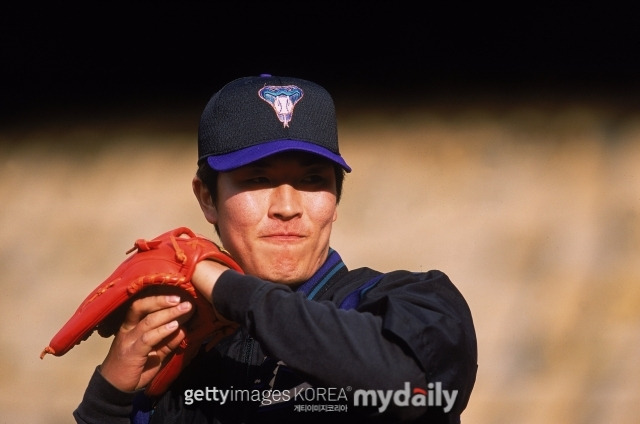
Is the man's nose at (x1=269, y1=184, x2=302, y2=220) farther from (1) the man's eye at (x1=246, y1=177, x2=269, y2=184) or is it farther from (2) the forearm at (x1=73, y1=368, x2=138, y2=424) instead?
(2) the forearm at (x1=73, y1=368, x2=138, y2=424)

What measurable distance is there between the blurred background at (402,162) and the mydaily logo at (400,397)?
1329 mm

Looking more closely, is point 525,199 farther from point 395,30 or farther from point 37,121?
point 37,121

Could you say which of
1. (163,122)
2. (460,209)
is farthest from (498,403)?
(163,122)

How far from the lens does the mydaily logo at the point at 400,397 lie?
142 cm

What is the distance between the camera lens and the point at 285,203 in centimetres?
176

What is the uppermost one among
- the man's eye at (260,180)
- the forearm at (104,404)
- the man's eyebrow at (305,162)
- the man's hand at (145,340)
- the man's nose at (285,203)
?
the man's eyebrow at (305,162)

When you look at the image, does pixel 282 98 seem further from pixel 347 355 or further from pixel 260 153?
pixel 347 355

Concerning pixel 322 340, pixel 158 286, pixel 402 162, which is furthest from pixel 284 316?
pixel 402 162

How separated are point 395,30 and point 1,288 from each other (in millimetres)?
1485

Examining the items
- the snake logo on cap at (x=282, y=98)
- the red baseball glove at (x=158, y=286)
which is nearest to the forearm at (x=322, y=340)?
the red baseball glove at (x=158, y=286)

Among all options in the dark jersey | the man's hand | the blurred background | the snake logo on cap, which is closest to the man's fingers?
the man's hand

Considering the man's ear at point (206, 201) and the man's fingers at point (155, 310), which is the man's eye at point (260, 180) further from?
the man's fingers at point (155, 310)

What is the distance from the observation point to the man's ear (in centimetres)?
194

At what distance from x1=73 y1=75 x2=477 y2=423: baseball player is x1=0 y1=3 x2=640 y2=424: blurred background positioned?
3.19 feet
